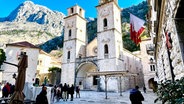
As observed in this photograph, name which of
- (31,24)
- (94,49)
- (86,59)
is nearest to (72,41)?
(94,49)

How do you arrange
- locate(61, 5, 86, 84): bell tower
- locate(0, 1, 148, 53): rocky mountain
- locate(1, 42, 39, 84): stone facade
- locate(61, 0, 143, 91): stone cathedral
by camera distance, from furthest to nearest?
locate(0, 1, 148, 53): rocky mountain → locate(1, 42, 39, 84): stone facade → locate(61, 5, 86, 84): bell tower → locate(61, 0, 143, 91): stone cathedral

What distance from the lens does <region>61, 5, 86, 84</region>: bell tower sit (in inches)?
1265

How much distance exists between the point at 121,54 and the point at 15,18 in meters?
148

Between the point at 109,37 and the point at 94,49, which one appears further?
the point at 94,49

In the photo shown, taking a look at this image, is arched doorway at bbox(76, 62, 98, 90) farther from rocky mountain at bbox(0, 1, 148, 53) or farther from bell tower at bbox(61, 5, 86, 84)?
rocky mountain at bbox(0, 1, 148, 53)

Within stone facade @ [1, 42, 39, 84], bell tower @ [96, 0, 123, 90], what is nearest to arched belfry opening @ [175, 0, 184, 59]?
bell tower @ [96, 0, 123, 90]

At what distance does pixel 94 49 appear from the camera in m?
35.4

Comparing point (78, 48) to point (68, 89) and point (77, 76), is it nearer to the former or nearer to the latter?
point (77, 76)

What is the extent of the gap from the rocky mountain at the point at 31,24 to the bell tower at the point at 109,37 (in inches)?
2983

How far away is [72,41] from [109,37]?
9363 mm

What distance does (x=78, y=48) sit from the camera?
3359cm

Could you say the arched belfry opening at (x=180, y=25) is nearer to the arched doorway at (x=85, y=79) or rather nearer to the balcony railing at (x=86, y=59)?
the balcony railing at (x=86, y=59)

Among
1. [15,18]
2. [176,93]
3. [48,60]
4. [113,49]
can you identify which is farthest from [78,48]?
[15,18]

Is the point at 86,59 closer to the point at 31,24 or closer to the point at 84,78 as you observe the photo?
the point at 84,78
